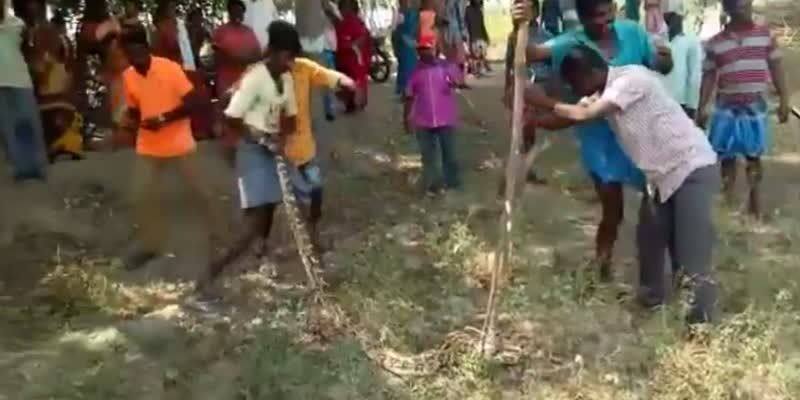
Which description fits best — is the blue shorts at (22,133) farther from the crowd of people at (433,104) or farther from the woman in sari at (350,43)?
the woman in sari at (350,43)

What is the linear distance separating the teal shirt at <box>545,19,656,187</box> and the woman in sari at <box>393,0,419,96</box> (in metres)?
6.97

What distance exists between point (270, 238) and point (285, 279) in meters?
0.96

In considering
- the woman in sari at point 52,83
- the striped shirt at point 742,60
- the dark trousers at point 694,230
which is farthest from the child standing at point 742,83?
the woman in sari at point 52,83

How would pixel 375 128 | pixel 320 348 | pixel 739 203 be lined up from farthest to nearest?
pixel 375 128 < pixel 739 203 < pixel 320 348

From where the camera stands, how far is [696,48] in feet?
28.6

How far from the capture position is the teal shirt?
6.04 metres

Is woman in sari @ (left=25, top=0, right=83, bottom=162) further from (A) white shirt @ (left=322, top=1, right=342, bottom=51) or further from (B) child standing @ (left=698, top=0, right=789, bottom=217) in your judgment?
(B) child standing @ (left=698, top=0, right=789, bottom=217)

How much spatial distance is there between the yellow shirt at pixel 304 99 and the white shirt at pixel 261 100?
74 mm

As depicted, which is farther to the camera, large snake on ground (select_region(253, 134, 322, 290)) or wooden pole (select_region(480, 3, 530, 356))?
large snake on ground (select_region(253, 134, 322, 290))

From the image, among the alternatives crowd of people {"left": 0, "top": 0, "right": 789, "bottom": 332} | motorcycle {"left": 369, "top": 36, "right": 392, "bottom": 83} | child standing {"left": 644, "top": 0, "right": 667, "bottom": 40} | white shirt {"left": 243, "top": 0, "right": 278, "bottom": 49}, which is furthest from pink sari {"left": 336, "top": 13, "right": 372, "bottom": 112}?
child standing {"left": 644, "top": 0, "right": 667, "bottom": 40}

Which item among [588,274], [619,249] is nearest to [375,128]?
[619,249]

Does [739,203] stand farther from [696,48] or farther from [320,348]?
[320,348]

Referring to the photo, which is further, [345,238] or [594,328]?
[345,238]

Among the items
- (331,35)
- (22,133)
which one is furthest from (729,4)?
(331,35)
